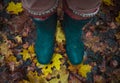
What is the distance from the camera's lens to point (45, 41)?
1644 millimetres

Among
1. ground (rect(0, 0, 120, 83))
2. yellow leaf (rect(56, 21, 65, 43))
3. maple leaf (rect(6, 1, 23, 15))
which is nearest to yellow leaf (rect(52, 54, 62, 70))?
ground (rect(0, 0, 120, 83))

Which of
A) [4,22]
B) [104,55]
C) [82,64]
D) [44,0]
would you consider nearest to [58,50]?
[82,64]

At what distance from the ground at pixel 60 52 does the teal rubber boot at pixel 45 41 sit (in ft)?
0.24

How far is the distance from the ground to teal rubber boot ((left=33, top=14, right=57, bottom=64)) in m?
0.07

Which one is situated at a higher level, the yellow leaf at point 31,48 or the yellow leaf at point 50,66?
the yellow leaf at point 31,48

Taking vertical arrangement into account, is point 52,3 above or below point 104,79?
above

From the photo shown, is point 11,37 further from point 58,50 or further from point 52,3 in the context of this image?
point 52,3

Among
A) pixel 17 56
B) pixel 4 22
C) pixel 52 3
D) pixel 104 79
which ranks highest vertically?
pixel 52 3

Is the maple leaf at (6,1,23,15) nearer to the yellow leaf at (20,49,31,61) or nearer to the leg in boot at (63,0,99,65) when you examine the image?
the yellow leaf at (20,49,31,61)

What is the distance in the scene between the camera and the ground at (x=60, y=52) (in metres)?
1.71

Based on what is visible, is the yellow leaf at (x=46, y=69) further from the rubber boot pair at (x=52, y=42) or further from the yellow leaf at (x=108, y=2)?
the yellow leaf at (x=108, y=2)

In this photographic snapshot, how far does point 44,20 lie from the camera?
1405mm

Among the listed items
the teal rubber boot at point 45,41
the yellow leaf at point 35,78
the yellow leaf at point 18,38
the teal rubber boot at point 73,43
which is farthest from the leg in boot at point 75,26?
the yellow leaf at point 18,38

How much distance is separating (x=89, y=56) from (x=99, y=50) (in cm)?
10
